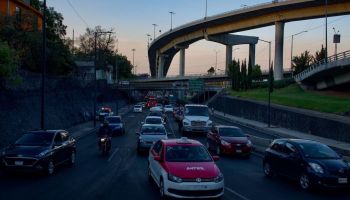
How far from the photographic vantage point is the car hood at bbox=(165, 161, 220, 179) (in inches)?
543

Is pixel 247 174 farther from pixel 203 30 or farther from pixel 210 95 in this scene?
pixel 210 95

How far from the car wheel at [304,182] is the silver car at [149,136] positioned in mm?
10131

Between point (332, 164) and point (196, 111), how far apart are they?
25.7 metres

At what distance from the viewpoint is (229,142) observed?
2672 centimetres

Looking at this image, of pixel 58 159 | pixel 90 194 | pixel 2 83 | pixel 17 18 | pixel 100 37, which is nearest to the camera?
pixel 90 194

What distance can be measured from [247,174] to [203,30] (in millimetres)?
83650

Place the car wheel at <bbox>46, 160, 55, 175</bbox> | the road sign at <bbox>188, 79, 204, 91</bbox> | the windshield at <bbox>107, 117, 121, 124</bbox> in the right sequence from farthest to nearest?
the road sign at <bbox>188, 79, 204, 91</bbox>, the windshield at <bbox>107, 117, 121, 124</bbox>, the car wheel at <bbox>46, 160, 55, 175</bbox>

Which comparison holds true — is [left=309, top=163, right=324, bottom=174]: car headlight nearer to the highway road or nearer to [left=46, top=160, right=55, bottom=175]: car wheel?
the highway road

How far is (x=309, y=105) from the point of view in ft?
176

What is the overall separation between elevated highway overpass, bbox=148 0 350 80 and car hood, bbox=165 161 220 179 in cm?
5556

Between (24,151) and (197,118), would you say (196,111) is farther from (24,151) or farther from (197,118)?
(24,151)

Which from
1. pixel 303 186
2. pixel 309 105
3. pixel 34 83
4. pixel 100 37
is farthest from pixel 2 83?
pixel 100 37

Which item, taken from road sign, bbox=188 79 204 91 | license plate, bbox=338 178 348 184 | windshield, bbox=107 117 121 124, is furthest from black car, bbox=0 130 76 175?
road sign, bbox=188 79 204 91

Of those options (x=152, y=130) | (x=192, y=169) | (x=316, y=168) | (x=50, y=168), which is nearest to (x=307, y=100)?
(x=152, y=130)
